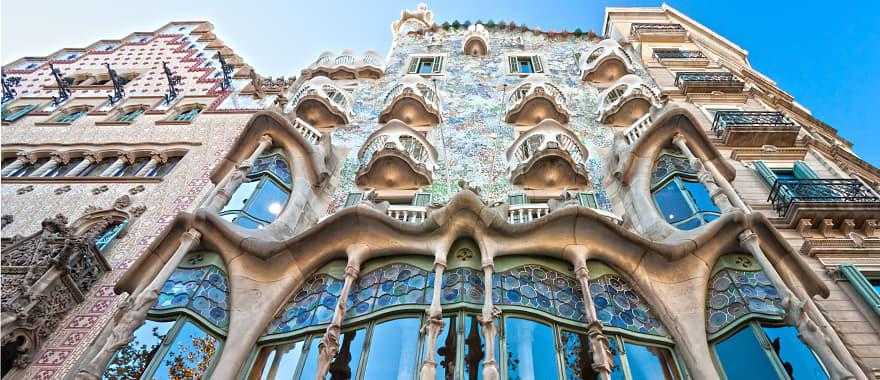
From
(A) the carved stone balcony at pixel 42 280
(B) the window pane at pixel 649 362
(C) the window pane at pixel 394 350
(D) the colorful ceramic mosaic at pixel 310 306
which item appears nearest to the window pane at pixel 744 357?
(B) the window pane at pixel 649 362

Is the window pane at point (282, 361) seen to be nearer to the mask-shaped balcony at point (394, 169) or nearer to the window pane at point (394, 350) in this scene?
the window pane at point (394, 350)

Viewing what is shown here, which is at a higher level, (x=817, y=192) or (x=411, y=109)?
(x=411, y=109)

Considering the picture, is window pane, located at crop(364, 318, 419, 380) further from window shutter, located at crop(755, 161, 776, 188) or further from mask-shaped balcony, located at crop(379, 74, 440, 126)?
mask-shaped balcony, located at crop(379, 74, 440, 126)

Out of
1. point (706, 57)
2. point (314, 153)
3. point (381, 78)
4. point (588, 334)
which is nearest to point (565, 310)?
point (588, 334)

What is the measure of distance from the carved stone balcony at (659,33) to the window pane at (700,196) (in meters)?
11.6

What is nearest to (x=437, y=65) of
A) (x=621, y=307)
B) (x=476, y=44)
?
(x=476, y=44)

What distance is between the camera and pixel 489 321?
6.30 meters

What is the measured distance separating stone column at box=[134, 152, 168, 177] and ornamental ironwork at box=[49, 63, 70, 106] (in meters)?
5.85

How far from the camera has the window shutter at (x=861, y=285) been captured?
7738mm

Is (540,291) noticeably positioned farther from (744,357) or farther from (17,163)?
(17,163)

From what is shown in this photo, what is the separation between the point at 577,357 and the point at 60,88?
18.0 meters

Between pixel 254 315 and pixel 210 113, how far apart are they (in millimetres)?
9891

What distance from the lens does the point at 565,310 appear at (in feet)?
23.3

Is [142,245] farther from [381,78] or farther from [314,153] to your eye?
[381,78]
